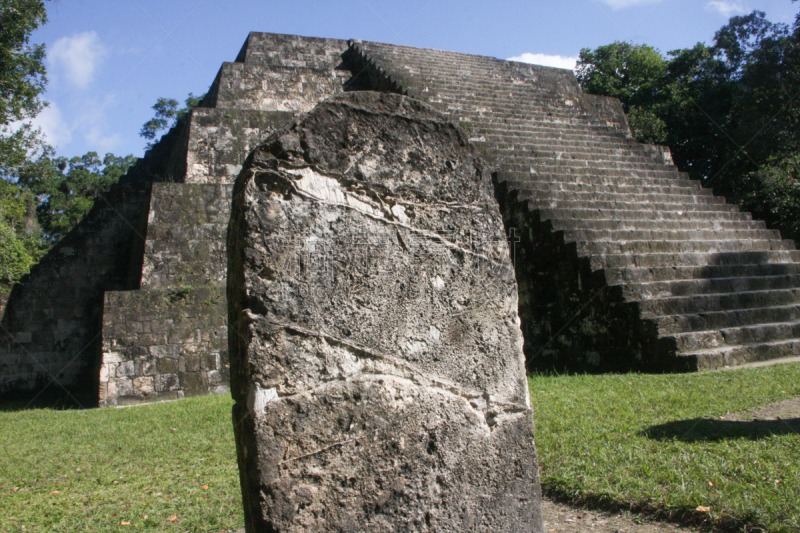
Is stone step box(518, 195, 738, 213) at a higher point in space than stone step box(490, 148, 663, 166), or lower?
lower

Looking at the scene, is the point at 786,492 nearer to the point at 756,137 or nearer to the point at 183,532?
the point at 183,532

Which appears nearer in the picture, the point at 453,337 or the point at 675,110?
the point at 453,337

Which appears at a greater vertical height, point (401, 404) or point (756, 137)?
point (756, 137)

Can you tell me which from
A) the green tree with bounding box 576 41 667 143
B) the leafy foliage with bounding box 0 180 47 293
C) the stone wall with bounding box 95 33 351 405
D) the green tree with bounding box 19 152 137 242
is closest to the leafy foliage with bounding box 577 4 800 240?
the green tree with bounding box 576 41 667 143

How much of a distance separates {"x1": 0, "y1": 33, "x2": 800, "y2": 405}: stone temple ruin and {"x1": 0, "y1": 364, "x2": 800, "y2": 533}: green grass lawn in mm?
985

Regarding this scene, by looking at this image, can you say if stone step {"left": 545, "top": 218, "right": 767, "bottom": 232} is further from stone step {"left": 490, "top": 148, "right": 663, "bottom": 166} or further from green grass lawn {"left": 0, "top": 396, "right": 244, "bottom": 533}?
green grass lawn {"left": 0, "top": 396, "right": 244, "bottom": 533}

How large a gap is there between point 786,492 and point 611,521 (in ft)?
2.62

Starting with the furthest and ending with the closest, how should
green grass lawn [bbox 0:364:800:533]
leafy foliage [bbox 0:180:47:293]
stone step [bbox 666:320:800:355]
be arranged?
leafy foliage [bbox 0:180:47:293]
stone step [bbox 666:320:800:355]
green grass lawn [bbox 0:364:800:533]

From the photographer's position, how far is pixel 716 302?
6855 mm

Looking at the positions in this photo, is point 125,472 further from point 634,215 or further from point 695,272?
point 634,215

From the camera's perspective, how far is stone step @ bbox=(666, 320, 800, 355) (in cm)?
604

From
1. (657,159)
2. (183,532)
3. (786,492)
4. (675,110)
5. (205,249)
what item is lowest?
(183,532)

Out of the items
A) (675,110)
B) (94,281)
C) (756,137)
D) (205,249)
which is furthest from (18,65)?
(675,110)

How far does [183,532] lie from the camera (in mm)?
2971
